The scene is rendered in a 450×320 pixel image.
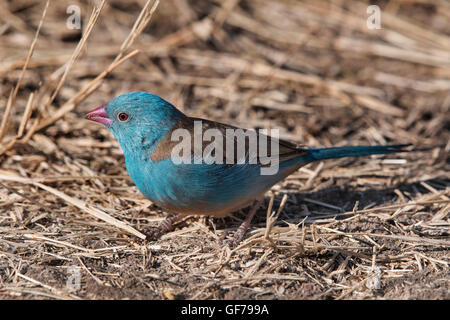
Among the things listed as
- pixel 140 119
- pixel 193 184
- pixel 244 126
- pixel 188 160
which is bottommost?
pixel 193 184

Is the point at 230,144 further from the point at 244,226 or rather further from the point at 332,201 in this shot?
the point at 332,201

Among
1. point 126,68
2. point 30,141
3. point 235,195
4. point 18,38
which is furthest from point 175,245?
point 18,38

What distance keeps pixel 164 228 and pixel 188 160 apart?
27.1 inches

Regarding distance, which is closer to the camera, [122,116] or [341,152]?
[122,116]

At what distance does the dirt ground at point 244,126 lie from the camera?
3875 mm

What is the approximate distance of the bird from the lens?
4.13 m

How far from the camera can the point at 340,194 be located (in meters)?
5.13

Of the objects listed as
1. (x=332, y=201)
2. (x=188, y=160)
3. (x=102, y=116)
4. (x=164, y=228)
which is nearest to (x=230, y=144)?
(x=188, y=160)

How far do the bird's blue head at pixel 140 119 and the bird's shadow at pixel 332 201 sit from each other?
37.5 inches

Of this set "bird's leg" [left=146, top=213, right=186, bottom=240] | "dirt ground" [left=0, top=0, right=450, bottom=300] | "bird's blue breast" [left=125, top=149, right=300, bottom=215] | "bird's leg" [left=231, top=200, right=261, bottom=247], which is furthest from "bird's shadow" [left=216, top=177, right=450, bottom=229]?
"bird's blue breast" [left=125, top=149, right=300, bottom=215]

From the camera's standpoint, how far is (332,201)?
16.4 feet

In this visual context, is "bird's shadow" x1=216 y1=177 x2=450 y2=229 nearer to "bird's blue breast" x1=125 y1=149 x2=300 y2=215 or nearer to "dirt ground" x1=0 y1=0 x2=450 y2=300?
"dirt ground" x1=0 y1=0 x2=450 y2=300

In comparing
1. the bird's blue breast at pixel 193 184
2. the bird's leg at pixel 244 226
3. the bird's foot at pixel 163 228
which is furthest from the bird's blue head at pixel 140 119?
the bird's leg at pixel 244 226
